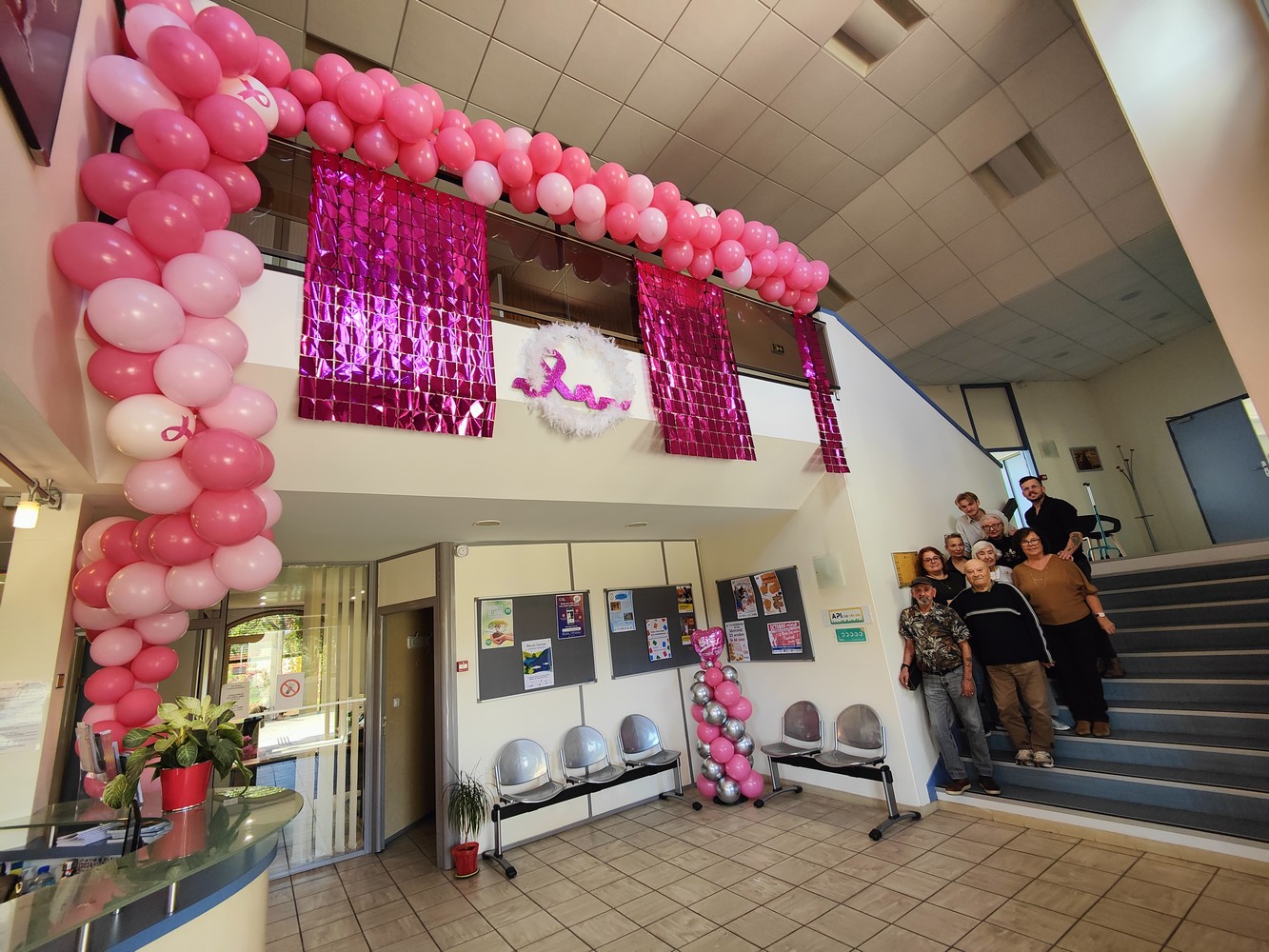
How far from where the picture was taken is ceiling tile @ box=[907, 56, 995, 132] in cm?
488

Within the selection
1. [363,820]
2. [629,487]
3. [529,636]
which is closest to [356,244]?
[629,487]

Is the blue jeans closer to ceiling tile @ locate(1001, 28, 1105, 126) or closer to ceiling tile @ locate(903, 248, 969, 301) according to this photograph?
ceiling tile @ locate(903, 248, 969, 301)

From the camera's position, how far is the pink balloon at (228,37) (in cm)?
236

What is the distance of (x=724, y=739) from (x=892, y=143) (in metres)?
5.95

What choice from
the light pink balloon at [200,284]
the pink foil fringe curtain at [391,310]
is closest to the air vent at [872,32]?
the pink foil fringe curtain at [391,310]

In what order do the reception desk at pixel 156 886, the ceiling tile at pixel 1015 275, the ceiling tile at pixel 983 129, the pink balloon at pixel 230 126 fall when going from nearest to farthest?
the reception desk at pixel 156 886 → the pink balloon at pixel 230 126 → the ceiling tile at pixel 983 129 → the ceiling tile at pixel 1015 275

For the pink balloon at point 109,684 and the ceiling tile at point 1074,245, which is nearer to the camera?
the pink balloon at point 109,684

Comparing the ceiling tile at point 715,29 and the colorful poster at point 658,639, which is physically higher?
the ceiling tile at point 715,29

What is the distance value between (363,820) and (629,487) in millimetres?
3756

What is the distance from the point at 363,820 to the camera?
15.7ft

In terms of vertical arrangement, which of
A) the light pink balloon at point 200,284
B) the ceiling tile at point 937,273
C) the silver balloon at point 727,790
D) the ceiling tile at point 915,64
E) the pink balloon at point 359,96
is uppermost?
the ceiling tile at point 915,64

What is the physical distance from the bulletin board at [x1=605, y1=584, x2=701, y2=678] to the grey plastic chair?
606mm

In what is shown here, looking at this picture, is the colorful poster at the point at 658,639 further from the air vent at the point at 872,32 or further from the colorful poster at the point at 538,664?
the air vent at the point at 872,32

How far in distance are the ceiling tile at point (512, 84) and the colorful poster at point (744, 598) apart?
4817mm
